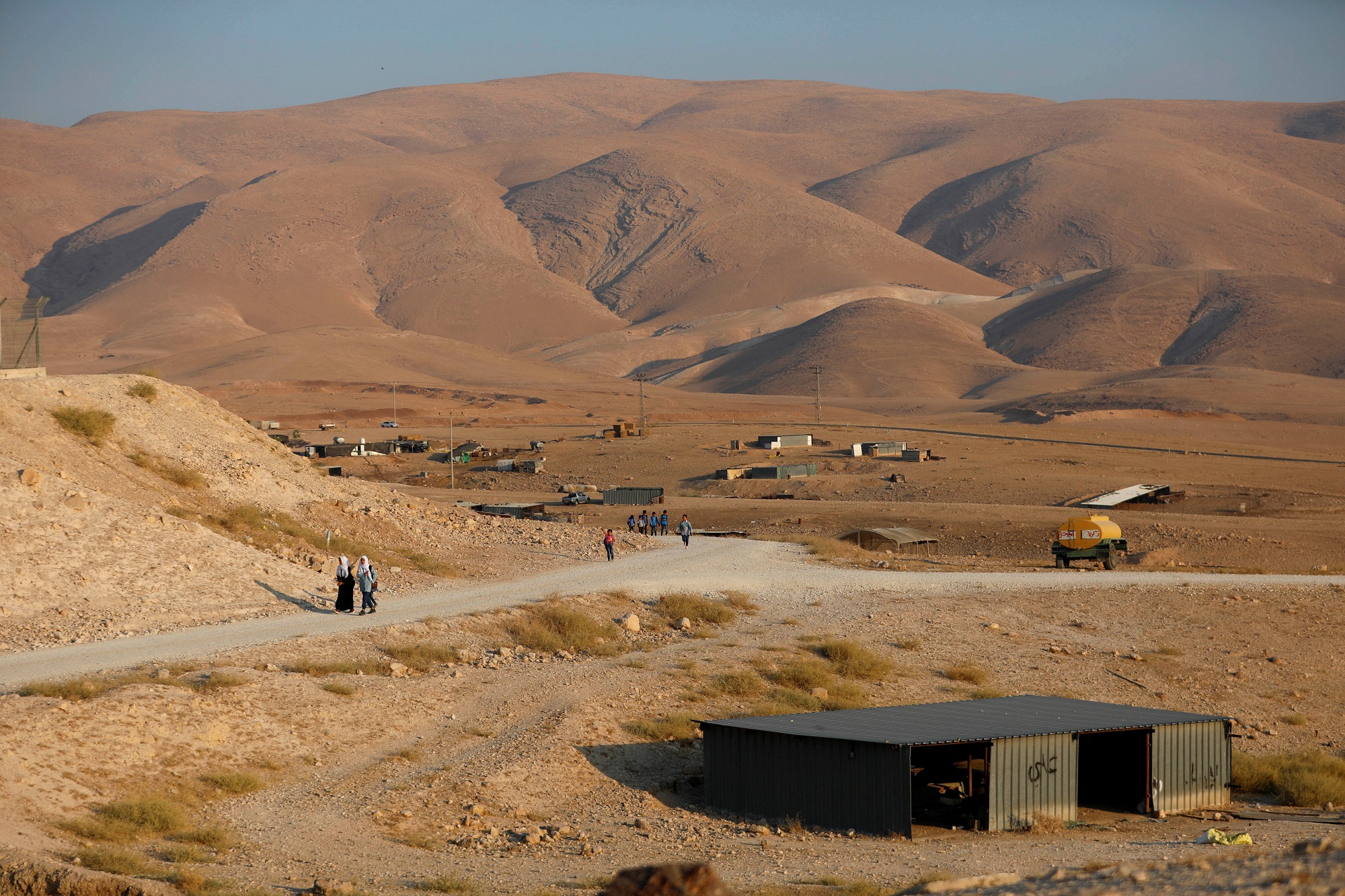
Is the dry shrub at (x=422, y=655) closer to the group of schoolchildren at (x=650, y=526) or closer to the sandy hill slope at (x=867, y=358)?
the group of schoolchildren at (x=650, y=526)

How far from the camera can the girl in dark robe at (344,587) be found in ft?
89.8

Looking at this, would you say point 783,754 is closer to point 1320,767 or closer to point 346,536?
point 1320,767

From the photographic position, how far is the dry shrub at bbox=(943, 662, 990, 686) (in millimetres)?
27844

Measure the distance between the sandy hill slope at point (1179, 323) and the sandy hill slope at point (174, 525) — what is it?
437 feet

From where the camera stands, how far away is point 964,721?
820 inches

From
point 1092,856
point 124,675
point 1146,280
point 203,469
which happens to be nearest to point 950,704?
point 1092,856

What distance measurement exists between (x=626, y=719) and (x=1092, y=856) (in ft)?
28.0

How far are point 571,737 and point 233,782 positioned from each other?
544cm

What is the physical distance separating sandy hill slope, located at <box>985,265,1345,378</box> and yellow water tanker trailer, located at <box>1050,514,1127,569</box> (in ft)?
393

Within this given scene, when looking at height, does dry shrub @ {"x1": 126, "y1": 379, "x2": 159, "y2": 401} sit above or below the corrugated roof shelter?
above

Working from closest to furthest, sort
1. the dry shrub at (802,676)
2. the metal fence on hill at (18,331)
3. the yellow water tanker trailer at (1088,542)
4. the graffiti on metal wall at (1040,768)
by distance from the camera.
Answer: the graffiti on metal wall at (1040,768)
the dry shrub at (802,676)
the metal fence on hill at (18,331)
the yellow water tanker trailer at (1088,542)

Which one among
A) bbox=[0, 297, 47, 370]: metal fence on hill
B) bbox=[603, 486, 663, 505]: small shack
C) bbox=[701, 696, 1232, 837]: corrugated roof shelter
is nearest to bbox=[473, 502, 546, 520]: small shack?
bbox=[603, 486, 663, 505]: small shack

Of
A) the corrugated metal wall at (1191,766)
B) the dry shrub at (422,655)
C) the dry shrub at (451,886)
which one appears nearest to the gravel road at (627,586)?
the dry shrub at (422,655)

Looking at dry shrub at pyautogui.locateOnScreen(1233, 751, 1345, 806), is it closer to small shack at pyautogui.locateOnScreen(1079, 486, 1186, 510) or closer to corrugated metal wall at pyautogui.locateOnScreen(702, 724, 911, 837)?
corrugated metal wall at pyautogui.locateOnScreen(702, 724, 911, 837)
